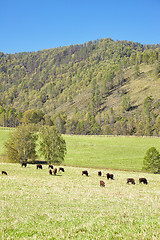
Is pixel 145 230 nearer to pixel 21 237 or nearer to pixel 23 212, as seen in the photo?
pixel 21 237

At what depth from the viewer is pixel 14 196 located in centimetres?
1783

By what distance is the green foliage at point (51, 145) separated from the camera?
7406 cm

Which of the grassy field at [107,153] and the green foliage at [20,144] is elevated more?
the green foliage at [20,144]

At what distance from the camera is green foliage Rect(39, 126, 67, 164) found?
243 feet

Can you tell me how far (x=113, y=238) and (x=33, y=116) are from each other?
179 meters

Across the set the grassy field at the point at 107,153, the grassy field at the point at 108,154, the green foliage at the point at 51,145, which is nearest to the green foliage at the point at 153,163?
the grassy field at the point at 108,154

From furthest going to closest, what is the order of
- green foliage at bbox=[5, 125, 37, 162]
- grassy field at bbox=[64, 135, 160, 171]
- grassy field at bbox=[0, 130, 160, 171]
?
grassy field at bbox=[64, 135, 160, 171] < grassy field at bbox=[0, 130, 160, 171] < green foliage at bbox=[5, 125, 37, 162]

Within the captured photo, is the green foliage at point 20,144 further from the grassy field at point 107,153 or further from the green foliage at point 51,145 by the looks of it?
the grassy field at point 107,153

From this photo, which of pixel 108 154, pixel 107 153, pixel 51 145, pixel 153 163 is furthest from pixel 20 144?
pixel 107 153

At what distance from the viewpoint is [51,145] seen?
7481 centimetres

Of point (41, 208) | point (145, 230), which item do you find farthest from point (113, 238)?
point (41, 208)

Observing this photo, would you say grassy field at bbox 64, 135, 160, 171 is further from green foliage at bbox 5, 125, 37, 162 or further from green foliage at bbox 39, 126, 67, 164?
green foliage at bbox 5, 125, 37, 162

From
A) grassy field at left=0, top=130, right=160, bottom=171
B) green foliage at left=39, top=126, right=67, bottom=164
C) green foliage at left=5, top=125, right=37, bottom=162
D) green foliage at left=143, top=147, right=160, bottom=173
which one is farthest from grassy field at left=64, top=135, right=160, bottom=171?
green foliage at left=5, top=125, right=37, bottom=162

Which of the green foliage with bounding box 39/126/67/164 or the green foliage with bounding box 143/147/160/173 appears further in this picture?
the green foliage with bounding box 39/126/67/164
